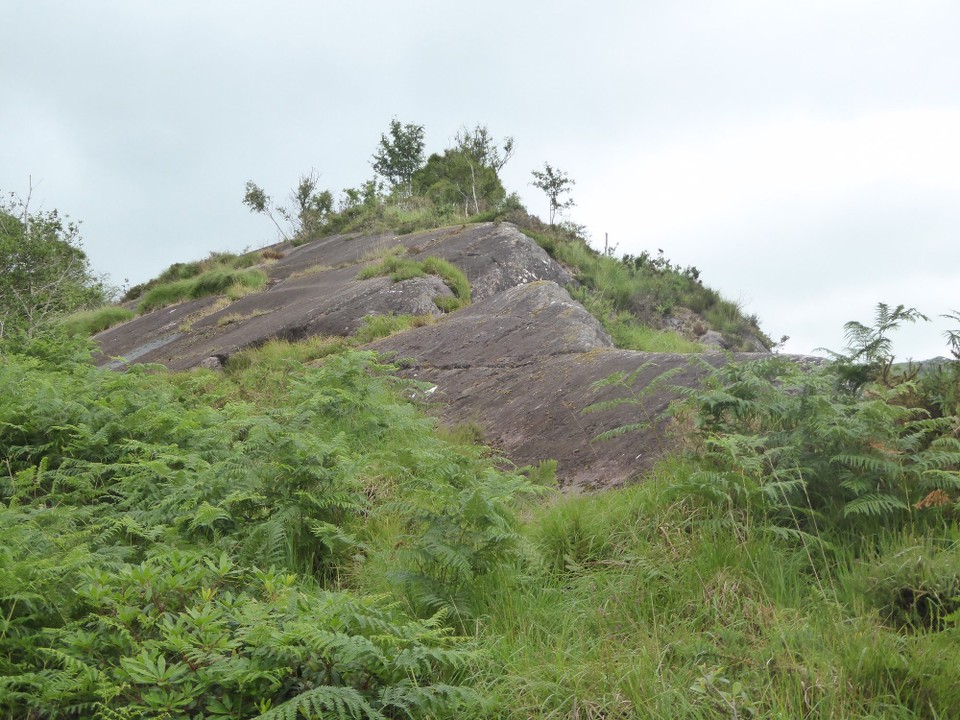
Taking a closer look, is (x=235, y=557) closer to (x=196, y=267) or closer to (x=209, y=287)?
(x=209, y=287)

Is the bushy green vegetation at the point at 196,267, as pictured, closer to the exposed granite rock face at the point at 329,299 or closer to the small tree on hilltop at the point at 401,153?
the exposed granite rock face at the point at 329,299

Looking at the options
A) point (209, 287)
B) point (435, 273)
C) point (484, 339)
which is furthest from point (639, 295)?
point (209, 287)

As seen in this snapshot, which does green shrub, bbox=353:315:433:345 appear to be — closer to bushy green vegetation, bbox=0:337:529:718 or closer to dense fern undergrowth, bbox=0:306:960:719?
bushy green vegetation, bbox=0:337:529:718

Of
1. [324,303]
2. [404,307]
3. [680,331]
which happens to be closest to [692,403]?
[404,307]

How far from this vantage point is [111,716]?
2.45m

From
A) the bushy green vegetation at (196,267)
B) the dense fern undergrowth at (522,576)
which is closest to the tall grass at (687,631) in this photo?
the dense fern undergrowth at (522,576)

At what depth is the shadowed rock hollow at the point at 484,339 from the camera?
5523 mm

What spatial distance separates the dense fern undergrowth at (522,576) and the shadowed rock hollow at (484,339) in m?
0.64

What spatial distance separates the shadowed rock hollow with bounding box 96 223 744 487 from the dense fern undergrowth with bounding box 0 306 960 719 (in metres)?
0.64

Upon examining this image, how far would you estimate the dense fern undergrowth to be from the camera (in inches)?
100

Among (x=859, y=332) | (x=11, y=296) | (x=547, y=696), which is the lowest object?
(x=547, y=696)

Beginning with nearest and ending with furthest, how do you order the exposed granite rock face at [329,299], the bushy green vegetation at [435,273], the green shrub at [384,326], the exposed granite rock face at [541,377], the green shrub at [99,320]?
the exposed granite rock face at [541,377]
the green shrub at [384,326]
the exposed granite rock face at [329,299]
the bushy green vegetation at [435,273]
the green shrub at [99,320]

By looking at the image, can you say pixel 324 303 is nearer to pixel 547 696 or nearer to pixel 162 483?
pixel 162 483

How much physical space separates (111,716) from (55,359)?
8517 millimetres
